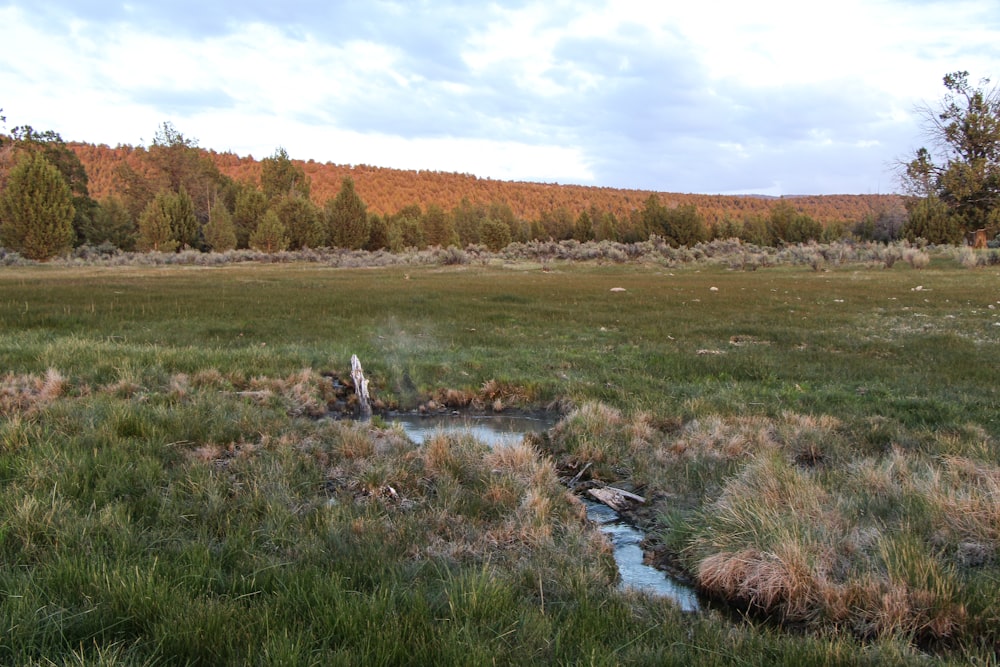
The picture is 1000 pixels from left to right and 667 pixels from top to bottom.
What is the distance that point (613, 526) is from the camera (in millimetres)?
5262

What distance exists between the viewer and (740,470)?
5.81 metres

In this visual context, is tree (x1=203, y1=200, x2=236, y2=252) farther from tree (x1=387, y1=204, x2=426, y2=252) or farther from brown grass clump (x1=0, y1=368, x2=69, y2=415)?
brown grass clump (x1=0, y1=368, x2=69, y2=415)

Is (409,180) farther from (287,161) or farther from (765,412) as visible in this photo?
(765,412)

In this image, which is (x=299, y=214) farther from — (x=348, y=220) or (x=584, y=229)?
(x=584, y=229)

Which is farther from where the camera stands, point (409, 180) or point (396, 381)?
point (409, 180)

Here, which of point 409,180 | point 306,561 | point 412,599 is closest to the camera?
point 412,599

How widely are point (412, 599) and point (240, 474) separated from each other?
2737 millimetres

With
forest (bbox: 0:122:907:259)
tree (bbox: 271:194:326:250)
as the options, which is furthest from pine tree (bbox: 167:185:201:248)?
tree (bbox: 271:194:326:250)

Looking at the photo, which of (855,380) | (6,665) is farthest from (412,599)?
(855,380)

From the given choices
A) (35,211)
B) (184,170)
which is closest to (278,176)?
(184,170)

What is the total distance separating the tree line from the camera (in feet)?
83.3

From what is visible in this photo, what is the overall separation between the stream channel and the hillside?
134532 millimetres

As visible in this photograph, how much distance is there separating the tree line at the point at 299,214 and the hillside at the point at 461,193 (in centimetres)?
5215

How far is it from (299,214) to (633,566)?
66539 mm
